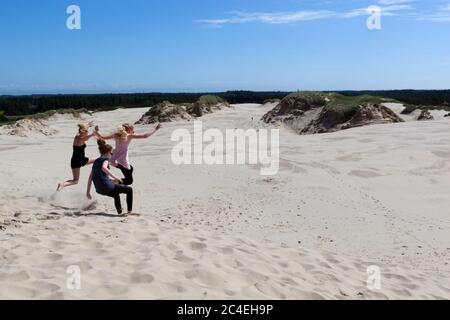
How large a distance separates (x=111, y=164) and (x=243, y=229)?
288 centimetres

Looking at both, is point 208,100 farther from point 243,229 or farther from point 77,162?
point 243,229

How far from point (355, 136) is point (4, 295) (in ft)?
50.7

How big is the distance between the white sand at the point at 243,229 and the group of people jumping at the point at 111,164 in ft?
1.34

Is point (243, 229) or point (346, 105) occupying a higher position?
point (346, 105)

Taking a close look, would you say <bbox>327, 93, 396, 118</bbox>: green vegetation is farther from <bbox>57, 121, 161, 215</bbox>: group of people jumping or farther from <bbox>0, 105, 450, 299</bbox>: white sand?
<bbox>57, 121, 161, 215</bbox>: group of people jumping

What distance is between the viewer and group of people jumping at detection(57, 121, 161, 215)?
8.30 meters

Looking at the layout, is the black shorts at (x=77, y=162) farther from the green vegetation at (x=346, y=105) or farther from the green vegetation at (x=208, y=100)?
the green vegetation at (x=208, y=100)

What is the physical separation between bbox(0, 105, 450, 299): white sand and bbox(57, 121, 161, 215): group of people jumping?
1.34 ft

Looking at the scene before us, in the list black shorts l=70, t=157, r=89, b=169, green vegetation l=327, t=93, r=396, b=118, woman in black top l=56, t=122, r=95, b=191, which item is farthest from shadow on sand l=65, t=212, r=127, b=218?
green vegetation l=327, t=93, r=396, b=118

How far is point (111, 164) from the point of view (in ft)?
30.6

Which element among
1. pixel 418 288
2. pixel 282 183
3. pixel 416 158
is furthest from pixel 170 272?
pixel 416 158

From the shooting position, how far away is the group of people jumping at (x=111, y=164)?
8297mm

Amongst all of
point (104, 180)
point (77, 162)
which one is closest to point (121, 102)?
point (77, 162)
